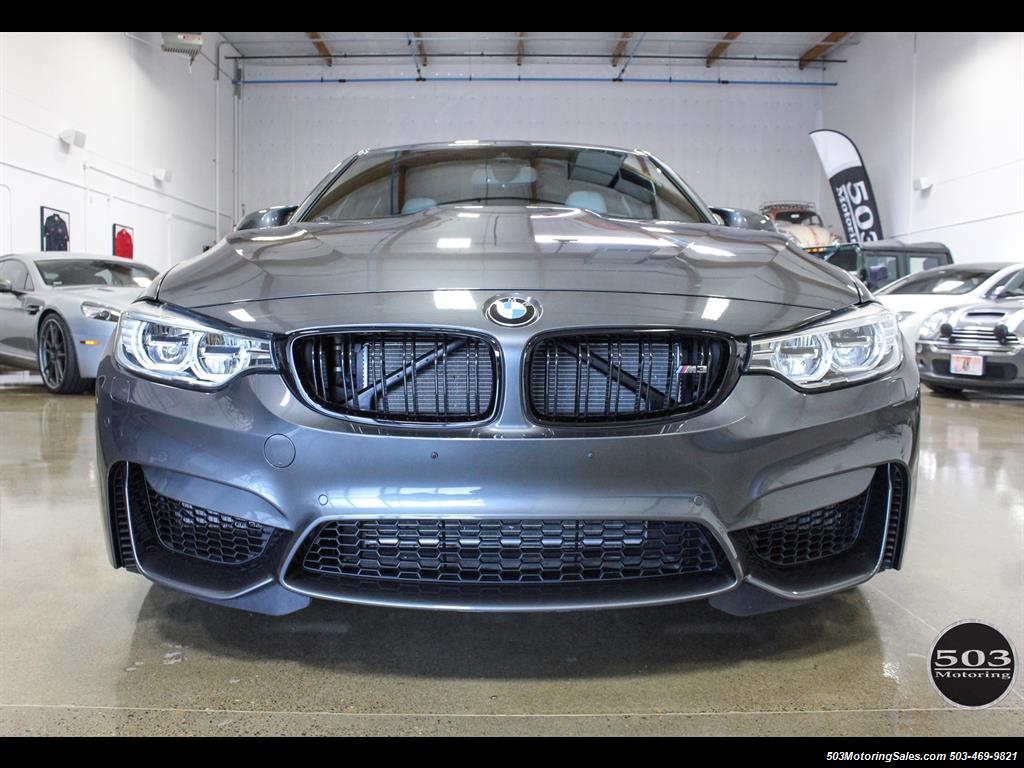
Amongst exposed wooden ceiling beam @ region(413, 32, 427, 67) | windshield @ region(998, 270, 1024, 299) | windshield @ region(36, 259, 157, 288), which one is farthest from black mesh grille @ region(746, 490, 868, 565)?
exposed wooden ceiling beam @ region(413, 32, 427, 67)

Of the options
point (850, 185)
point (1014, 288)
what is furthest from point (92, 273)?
→ point (850, 185)

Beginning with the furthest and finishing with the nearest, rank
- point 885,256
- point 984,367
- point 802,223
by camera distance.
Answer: point 802,223 < point 885,256 < point 984,367

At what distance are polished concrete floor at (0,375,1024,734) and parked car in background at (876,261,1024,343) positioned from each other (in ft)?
16.2

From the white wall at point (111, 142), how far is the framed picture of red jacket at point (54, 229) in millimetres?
96

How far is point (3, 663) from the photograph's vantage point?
1427mm

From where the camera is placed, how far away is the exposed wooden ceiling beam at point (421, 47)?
1514 cm

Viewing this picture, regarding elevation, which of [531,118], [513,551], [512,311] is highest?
[531,118]

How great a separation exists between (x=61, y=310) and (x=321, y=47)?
12071 millimetres

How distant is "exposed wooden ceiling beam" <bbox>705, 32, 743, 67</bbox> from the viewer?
49.9 ft

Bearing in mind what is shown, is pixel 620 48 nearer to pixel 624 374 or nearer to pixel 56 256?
pixel 56 256

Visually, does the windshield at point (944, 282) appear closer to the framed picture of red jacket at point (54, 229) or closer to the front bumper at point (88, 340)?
the front bumper at point (88, 340)

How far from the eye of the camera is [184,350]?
137 cm

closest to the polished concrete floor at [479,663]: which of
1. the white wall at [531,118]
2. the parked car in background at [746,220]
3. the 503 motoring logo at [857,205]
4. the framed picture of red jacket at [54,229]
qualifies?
the parked car in background at [746,220]
